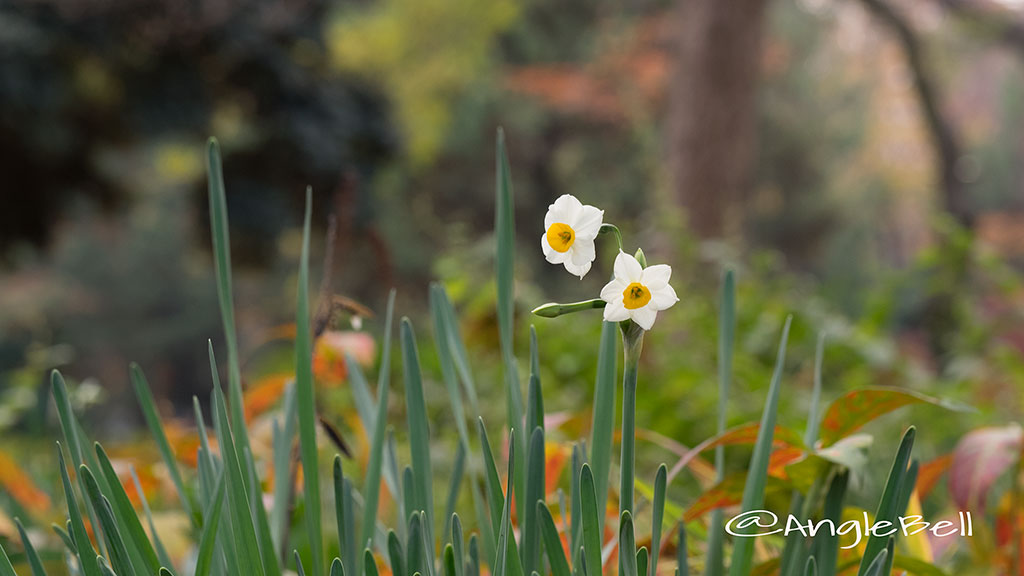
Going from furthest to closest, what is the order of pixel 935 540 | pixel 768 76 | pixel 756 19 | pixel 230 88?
pixel 768 76
pixel 230 88
pixel 756 19
pixel 935 540

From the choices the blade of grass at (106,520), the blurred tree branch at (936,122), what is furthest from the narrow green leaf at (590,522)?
the blurred tree branch at (936,122)

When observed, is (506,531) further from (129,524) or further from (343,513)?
(129,524)

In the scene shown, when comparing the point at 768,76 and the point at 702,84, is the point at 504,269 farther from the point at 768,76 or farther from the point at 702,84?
the point at 768,76

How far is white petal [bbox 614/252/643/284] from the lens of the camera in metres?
0.37

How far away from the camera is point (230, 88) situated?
4301 millimetres

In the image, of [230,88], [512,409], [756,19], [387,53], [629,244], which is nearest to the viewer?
[512,409]

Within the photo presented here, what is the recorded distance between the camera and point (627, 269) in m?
0.37

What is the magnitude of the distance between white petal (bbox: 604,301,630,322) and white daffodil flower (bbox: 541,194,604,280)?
0.11 ft

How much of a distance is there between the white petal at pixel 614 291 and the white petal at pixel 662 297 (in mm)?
14

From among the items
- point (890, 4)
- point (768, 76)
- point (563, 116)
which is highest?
point (890, 4)

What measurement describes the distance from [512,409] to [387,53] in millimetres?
8128

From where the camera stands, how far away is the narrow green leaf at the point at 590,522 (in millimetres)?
374

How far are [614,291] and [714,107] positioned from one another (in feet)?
9.37

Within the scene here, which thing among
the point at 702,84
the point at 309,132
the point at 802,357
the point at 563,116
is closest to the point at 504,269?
the point at 802,357
